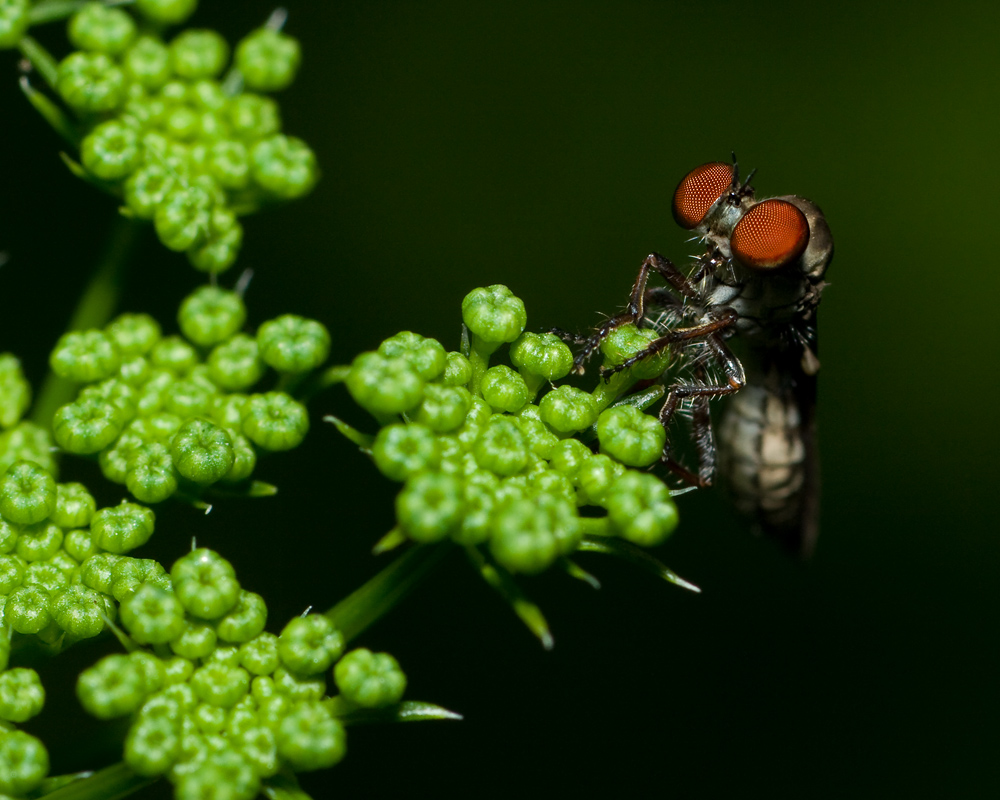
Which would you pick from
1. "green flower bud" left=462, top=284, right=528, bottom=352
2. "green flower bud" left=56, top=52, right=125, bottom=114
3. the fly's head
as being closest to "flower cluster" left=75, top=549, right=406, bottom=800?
"green flower bud" left=462, top=284, right=528, bottom=352

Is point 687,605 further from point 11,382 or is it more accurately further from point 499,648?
point 11,382

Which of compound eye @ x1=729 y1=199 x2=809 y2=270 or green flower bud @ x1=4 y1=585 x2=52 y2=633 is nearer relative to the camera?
green flower bud @ x1=4 y1=585 x2=52 y2=633

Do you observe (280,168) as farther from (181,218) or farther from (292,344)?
(292,344)

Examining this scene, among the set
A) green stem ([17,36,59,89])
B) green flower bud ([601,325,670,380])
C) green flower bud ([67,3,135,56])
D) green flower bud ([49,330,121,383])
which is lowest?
green flower bud ([49,330,121,383])

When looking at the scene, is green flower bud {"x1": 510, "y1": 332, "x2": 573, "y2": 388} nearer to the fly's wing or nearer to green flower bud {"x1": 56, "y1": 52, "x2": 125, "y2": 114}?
green flower bud {"x1": 56, "y1": 52, "x2": 125, "y2": 114}

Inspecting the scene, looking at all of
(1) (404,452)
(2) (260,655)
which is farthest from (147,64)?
(2) (260,655)

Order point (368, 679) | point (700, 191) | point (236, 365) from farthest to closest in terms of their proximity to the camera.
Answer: point (700, 191) < point (236, 365) < point (368, 679)
